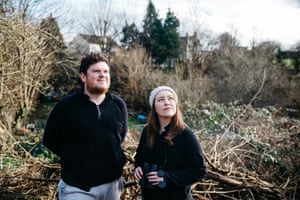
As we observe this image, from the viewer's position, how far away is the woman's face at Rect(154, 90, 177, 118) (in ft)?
6.75

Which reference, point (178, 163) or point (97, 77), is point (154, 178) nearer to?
point (178, 163)

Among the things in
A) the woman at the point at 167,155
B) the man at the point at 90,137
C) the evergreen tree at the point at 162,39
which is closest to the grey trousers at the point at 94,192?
the man at the point at 90,137

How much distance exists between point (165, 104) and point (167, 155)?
36 centimetres

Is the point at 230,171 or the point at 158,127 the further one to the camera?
the point at 230,171

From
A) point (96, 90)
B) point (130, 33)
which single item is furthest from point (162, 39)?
point (96, 90)

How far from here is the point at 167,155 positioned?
2.00 metres

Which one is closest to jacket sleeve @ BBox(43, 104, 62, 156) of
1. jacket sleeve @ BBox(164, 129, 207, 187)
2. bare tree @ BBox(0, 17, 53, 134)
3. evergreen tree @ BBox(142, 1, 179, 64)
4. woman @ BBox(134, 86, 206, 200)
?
woman @ BBox(134, 86, 206, 200)

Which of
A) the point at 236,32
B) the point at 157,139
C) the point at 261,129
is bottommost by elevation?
the point at 261,129

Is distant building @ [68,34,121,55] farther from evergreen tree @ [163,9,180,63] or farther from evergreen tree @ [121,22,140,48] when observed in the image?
evergreen tree @ [163,9,180,63]

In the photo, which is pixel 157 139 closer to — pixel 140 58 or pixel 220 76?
pixel 220 76

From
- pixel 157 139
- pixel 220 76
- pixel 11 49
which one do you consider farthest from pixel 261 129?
pixel 220 76

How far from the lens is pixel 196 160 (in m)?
1.90

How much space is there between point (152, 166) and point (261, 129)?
3.67 metres

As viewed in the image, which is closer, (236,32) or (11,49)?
(11,49)
